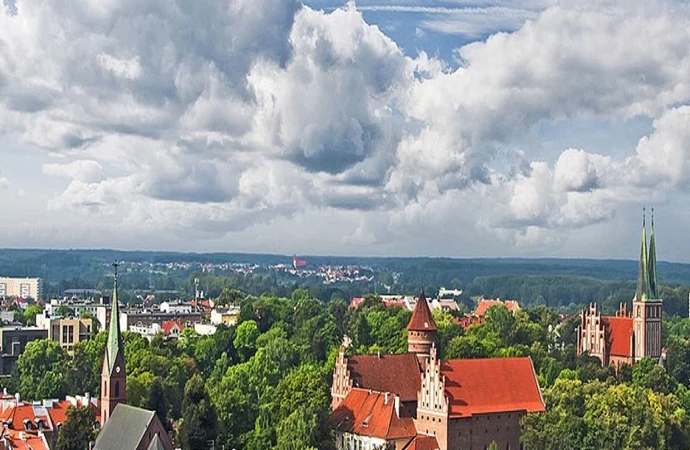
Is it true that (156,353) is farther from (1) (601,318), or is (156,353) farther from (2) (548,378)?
(1) (601,318)

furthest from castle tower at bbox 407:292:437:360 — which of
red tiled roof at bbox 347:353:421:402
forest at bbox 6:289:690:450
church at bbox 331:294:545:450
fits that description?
forest at bbox 6:289:690:450

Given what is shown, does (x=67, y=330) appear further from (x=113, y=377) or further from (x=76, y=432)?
(x=76, y=432)

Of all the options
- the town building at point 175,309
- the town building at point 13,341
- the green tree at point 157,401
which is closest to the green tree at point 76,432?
the green tree at point 157,401

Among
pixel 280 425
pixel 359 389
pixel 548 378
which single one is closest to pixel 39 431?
pixel 280 425

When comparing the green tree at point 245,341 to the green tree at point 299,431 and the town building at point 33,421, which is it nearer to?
the town building at point 33,421

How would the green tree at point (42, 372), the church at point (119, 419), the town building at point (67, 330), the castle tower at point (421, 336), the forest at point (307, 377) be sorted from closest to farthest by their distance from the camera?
the church at point (119, 419)
the forest at point (307, 377)
the castle tower at point (421, 336)
the green tree at point (42, 372)
the town building at point (67, 330)

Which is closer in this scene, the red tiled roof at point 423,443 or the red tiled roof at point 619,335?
the red tiled roof at point 423,443

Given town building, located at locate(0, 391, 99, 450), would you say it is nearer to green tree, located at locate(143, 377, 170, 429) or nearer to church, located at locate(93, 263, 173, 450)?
green tree, located at locate(143, 377, 170, 429)
